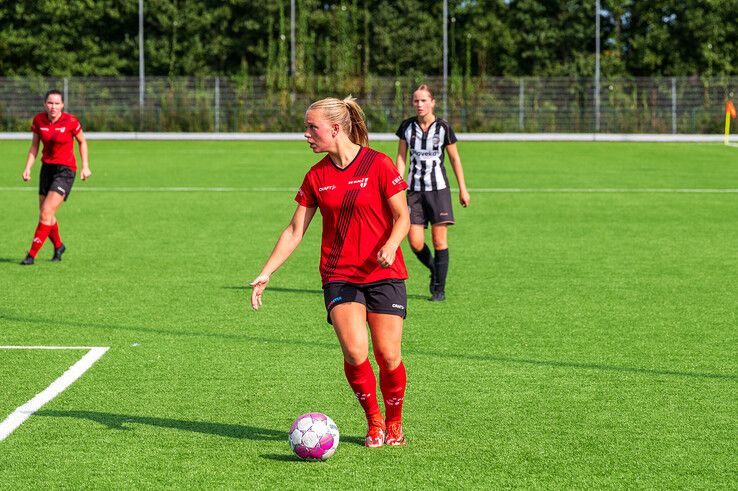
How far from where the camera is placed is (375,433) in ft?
21.0

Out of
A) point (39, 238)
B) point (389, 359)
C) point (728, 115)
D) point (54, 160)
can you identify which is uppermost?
point (728, 115)

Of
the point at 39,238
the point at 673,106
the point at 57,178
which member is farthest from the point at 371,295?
the point at 673,106

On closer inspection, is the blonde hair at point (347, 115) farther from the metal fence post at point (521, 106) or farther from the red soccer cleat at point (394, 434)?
the metal fence post at point (521, 106)

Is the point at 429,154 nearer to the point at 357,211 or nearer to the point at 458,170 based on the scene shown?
the point at 458,170

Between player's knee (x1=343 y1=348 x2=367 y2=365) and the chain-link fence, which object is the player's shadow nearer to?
player's knee (x1=343 y1=348 x2=367 y2=365)

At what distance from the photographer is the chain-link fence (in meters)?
56.1

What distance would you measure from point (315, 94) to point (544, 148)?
19188 mm

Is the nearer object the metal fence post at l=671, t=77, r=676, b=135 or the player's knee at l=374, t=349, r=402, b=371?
the player's knee at l=374, t=349, r=402, b=371

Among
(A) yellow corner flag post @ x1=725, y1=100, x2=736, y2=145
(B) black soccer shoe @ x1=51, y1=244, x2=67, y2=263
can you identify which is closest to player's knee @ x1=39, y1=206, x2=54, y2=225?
(B) black soccer shoe @ x1=51, y1=244, x2=67, y2=263

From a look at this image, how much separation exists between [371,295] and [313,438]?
2.56ft

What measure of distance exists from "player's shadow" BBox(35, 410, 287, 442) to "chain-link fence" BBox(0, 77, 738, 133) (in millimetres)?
49244

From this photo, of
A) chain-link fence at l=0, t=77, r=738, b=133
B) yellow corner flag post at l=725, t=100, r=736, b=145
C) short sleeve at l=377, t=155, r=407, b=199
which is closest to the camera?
short sleeve at l=377, t=155, r=407, b=199

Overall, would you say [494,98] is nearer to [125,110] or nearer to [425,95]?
[125,110]

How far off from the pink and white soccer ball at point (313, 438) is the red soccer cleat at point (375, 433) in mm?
259
